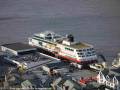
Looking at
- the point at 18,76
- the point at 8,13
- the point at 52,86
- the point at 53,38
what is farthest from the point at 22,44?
the point at 8,13

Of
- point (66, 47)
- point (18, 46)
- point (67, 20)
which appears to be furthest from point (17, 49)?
point (67, 20)

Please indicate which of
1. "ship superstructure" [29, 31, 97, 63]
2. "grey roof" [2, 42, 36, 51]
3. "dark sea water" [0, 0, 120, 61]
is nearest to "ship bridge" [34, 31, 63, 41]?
"ship superstructure" [29, 31, 97, 63]

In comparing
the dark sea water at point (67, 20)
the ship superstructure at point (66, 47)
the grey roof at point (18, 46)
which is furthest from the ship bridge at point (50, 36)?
the dark sea water at point (67, 20)

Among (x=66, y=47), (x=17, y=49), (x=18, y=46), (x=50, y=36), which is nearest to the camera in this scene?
(x=66, y=47)

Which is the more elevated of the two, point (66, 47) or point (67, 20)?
point (67, 20)

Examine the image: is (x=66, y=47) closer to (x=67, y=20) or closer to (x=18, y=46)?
(x=18, y=46)

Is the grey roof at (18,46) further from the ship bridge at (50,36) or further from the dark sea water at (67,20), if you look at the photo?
the dark sea water at (67,20)

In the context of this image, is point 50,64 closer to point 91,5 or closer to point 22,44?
point 22,44

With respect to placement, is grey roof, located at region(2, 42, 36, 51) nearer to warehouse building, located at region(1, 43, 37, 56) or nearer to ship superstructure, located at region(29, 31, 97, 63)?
warehouse building, located at region(1, 43, 37, 56)
